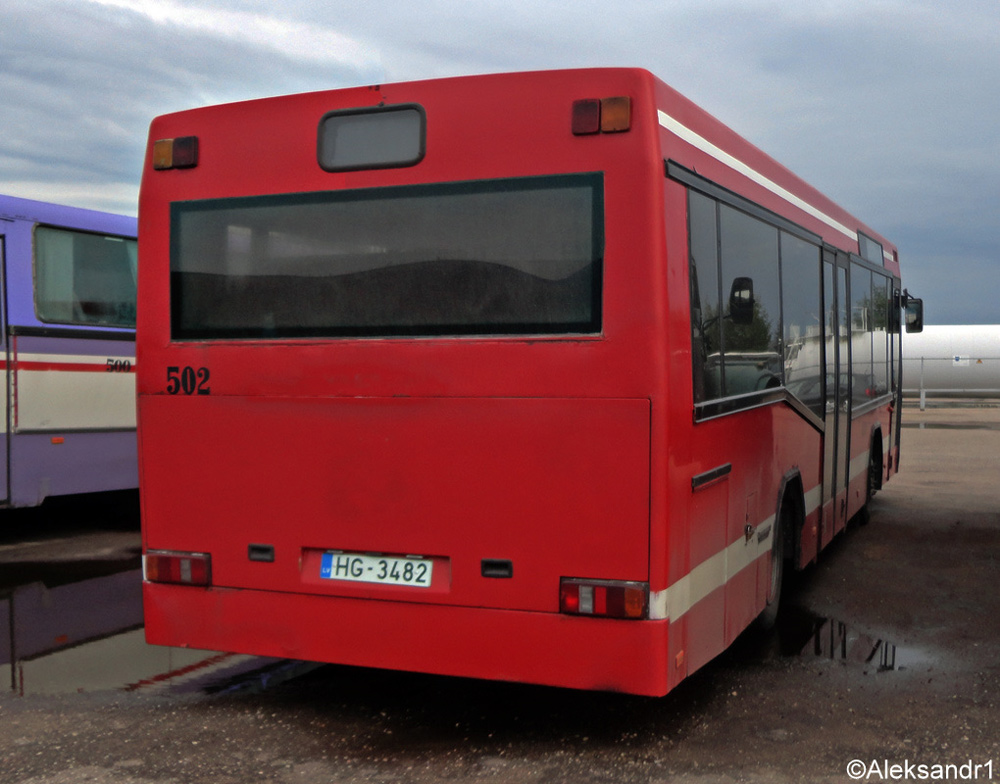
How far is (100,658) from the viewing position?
21.3 ft

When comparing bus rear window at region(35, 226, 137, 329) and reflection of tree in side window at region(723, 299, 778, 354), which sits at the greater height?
bus rear window at region(35, 226, 137, 329)

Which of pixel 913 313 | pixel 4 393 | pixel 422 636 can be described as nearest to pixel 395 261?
pixel 422 636

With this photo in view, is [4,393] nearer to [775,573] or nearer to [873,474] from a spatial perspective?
[775,573]

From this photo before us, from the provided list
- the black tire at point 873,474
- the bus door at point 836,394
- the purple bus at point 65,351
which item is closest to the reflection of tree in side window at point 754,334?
the bus door at point 836,394

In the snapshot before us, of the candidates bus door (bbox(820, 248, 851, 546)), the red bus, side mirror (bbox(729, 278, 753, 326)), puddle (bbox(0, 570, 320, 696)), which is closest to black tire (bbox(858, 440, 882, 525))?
bus door (bbox(820, 248, 851, 546))

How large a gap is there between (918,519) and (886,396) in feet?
4.37

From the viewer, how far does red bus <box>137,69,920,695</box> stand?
4469mm

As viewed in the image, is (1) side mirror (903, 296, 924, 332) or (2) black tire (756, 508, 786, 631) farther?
(1) side mirror (903, 296, 924, 332)

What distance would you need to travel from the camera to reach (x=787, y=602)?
25.8 ft

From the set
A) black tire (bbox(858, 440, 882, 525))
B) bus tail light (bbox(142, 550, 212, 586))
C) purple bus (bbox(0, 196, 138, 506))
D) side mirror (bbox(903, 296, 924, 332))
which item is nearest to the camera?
bus tail light (bbox(142, 550, 212, 586))

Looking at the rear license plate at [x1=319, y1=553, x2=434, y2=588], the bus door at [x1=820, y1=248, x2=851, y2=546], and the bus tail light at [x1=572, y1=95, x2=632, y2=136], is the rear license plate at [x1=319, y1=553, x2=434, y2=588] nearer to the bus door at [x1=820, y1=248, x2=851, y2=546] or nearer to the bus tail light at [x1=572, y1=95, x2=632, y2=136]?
the bus tail light at [x1=572, y1=95, x2=632, y2=136]

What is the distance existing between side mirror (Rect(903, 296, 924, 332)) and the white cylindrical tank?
89.0 ft

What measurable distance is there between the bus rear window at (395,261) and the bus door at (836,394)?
394 centimetres

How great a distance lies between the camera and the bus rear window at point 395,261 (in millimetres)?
4547
